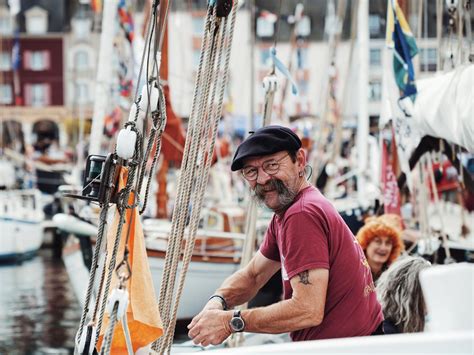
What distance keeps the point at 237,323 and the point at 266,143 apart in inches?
25.3

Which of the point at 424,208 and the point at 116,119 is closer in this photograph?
the point at 424,208

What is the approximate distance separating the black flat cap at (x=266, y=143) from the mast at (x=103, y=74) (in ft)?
25.8

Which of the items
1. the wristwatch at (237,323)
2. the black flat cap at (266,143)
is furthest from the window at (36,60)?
the wristwatch at (237,323)

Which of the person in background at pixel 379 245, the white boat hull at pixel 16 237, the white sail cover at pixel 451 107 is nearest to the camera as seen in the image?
the white sail cover at pixel 451 107

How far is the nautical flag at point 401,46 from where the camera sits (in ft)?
22.3

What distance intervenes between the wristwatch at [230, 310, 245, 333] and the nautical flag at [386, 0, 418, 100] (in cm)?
402

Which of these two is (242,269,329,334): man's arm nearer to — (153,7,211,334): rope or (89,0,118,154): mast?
(153,7,211,334): rope

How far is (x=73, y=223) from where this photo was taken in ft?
36.1

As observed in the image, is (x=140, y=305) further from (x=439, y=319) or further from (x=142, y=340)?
(x=439, y=319)

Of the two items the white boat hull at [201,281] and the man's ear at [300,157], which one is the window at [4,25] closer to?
the white boat hull at [201,281]

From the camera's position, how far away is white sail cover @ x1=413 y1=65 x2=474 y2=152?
5320mm

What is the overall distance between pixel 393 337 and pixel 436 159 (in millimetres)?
5470

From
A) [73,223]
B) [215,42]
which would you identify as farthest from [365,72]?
[215,42]

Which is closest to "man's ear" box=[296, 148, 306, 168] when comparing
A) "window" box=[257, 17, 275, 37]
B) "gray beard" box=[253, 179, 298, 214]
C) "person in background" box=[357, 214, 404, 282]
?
"gray beard" box=[253, 179, 298, 214]
